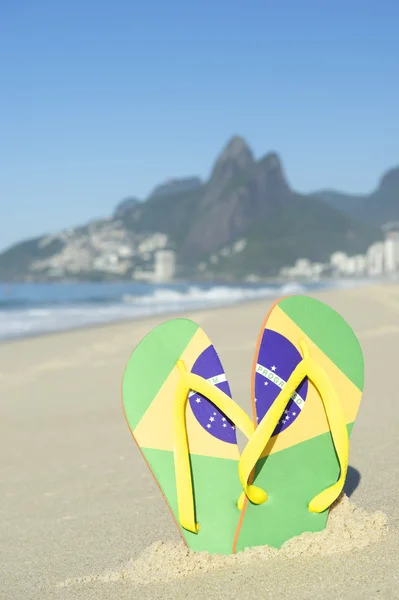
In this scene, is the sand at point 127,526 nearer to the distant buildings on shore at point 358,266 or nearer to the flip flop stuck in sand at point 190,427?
the flip flop stuck in sand at point 190,427

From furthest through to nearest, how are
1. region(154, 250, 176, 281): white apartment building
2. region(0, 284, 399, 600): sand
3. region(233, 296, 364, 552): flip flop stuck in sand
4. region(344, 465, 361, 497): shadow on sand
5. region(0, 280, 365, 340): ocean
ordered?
region(154, 250, 176, 281): white apartment building < region(0, 280, 365, 340): ocean < region(344, 465, 361, 497): shadow on sand < region(233, 296, 364, 552): flip flop stuck in sand < region(0, 284, 399, 600): sand

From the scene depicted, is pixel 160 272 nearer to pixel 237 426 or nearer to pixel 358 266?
pixel 358 266

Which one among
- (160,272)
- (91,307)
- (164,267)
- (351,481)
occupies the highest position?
(351,481)

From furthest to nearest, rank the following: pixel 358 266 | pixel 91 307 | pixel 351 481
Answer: pixel 358 266 → pixel 91 307 → pixel 351 481

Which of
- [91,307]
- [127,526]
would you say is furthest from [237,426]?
[91,307]

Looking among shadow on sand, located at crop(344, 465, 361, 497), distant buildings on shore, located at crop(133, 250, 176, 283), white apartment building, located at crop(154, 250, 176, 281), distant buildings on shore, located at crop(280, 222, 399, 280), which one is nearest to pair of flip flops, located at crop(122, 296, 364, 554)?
shadow on sand, located at crop(344, 465, 361, 497)

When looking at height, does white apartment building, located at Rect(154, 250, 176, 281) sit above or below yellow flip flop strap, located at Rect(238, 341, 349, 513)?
below

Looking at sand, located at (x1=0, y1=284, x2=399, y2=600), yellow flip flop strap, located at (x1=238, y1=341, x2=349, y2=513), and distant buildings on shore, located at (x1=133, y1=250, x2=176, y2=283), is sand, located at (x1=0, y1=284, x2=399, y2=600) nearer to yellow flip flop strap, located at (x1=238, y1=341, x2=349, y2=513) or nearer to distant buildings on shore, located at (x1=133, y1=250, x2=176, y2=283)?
yellow flip flop strap, located at (x1=238, y1=341, x2=349, y2=513)

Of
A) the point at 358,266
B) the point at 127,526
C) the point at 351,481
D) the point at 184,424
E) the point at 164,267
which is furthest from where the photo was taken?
the point at 164,267

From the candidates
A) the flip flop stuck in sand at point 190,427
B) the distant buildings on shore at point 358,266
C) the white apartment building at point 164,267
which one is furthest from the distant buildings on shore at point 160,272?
the flip flop stuck in sand at point 190,427
